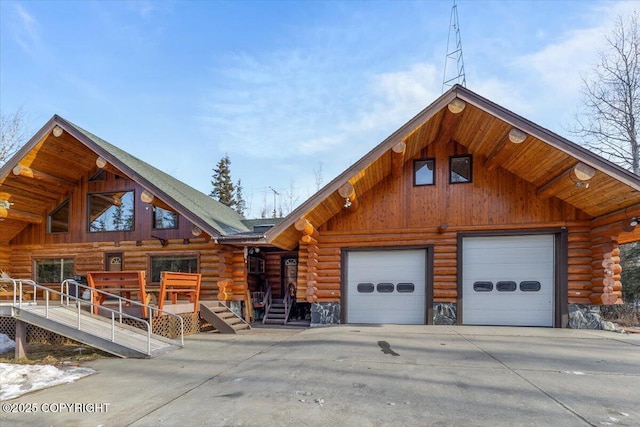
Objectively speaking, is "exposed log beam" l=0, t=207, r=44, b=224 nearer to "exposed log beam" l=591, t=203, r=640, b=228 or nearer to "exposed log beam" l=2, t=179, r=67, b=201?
"exposed log beam" l=2, t=179, r=67, b=201

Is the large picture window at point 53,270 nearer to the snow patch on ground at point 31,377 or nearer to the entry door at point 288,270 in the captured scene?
the entry door at point 288,270

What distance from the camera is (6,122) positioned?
75.3 ft

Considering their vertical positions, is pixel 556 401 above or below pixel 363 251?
below

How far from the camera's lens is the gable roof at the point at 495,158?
27.9 feet

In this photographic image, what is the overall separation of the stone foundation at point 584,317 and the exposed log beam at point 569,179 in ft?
10.4

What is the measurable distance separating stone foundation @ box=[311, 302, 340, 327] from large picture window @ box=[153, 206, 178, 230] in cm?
564

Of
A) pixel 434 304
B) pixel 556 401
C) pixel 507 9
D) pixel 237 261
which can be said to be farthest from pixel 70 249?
pixel 507 9

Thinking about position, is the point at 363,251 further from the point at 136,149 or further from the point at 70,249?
the point at 136,149

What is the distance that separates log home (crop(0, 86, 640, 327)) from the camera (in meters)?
9.55

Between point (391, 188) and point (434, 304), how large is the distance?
368 centimetres

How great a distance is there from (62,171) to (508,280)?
14726 millimetres

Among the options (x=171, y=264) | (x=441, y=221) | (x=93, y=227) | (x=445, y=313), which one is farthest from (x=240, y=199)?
(x=445, y=313)

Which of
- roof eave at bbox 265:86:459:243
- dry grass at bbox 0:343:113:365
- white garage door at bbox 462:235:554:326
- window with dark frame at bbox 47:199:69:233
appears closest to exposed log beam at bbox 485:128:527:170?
roof eave at bbox 265:86:459:243

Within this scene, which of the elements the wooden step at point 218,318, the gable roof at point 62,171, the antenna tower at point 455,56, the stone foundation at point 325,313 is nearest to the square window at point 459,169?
the antenna tower at point 455,56
